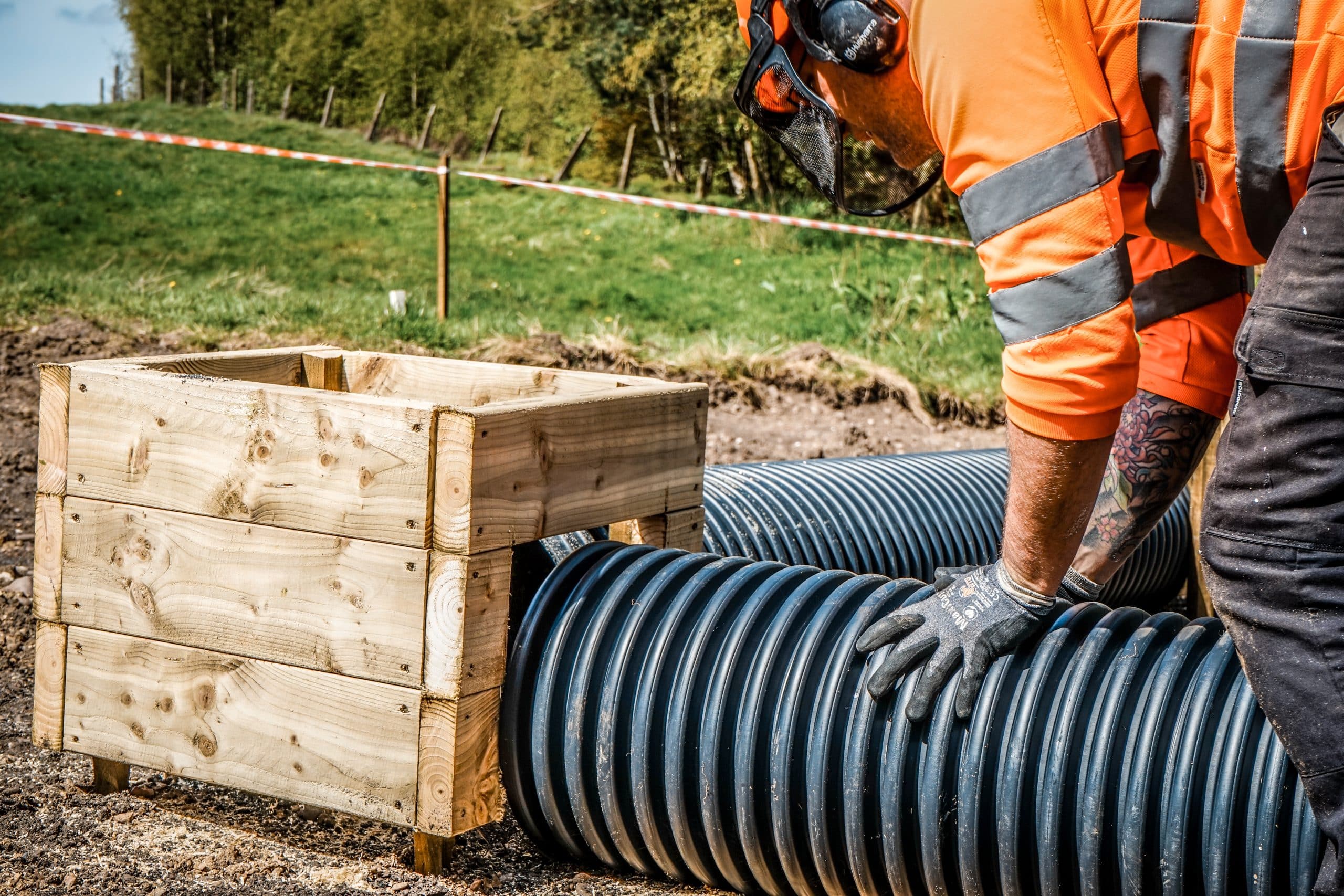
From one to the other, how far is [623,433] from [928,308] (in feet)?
29.0

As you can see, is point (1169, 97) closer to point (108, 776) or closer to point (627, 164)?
point (108, 776)

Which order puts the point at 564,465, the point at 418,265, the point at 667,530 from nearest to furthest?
the point at 564,465
the point at 667,530
the point at 418,265

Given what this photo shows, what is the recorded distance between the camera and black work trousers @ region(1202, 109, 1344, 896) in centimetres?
164

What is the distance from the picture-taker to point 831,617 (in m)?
2.28

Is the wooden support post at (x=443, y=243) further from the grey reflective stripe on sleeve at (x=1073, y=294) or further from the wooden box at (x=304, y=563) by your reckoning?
the grey reflective stripe on sleeve at (x=1073, y=294)

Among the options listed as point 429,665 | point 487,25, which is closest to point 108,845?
point 429,665

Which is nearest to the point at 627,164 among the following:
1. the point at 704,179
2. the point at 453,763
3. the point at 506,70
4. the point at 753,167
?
the point at 704,179

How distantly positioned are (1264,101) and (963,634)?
93 centimetres

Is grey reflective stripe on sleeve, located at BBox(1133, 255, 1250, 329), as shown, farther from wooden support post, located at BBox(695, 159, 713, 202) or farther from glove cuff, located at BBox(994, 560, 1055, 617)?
wooden support post, located at BBox(695, 159, 713, 202)

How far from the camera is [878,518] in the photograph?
396 centimetres

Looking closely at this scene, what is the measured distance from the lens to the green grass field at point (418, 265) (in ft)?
28.0

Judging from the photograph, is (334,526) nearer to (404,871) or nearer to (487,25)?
(404,871)

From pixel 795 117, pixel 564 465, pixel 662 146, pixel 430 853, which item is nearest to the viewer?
pixel 795 117

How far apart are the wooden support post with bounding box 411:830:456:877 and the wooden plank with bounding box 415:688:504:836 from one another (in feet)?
0.22
